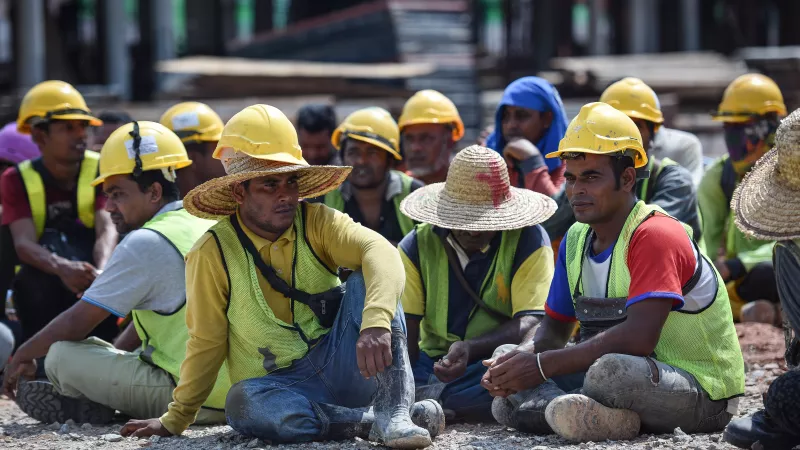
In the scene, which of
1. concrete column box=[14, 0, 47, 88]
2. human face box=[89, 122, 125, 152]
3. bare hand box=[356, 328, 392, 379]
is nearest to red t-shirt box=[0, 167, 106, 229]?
human face box=[89, 122, 125, 152]

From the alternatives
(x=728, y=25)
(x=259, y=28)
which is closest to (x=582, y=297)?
(x=728, y=25)

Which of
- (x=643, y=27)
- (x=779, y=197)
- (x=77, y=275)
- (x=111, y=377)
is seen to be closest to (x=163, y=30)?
(x=643, y=27)

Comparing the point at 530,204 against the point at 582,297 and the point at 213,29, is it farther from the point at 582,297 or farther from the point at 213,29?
the point at 213,29

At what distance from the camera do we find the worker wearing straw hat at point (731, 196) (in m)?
8.38

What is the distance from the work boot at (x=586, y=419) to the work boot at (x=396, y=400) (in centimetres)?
51

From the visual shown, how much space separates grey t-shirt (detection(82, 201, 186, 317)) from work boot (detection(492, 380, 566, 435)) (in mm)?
1615

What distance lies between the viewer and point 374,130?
8.08m

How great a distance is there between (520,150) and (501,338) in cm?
185

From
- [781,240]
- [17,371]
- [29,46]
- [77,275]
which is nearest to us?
[781,240]

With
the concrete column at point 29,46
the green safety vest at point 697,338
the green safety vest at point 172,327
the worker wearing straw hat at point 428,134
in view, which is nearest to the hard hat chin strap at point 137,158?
the green safety vest at point 172,327

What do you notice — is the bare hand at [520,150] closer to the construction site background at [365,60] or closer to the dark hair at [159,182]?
the dark hair at [159,182]

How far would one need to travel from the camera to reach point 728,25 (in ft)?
65.4

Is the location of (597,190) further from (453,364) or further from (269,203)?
(269,203)

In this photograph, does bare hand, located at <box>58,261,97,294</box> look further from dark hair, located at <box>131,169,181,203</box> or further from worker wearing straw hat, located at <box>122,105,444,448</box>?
worker wearing straw hat, located at <box>122,105,444,448</box>
